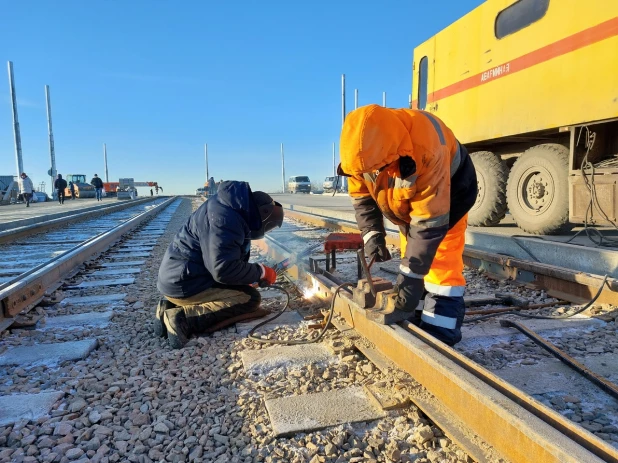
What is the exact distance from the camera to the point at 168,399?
222 cm

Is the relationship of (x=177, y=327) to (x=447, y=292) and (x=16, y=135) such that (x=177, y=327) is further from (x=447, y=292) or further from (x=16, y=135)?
(x=16, y=135)

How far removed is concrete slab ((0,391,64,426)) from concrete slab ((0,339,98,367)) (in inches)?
19.5

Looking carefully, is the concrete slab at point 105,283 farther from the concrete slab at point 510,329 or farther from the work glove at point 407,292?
the concrete slab at point 510,329

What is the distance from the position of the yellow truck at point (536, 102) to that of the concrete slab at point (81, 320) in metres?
5.28

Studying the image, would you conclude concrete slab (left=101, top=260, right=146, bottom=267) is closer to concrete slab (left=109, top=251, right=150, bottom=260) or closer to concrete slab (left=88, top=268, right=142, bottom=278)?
concrete slab (left=88, top=268, right=142, bottom=278)

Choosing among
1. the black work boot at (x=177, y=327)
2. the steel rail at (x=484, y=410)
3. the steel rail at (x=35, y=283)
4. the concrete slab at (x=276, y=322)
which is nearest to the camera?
the steel rail at (x=484, y=410)

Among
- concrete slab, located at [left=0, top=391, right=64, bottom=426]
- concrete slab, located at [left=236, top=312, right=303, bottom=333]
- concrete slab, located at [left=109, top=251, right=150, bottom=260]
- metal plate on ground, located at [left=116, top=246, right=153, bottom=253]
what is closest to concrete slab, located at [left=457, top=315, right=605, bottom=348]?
concrete slab, located at [left=236, top=312, right=303, bottom=333]

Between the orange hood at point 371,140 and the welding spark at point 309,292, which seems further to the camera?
the welding spark at point 309,292

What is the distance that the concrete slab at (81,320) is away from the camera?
3510mm

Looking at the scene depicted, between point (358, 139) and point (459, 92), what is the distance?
587 centimetres

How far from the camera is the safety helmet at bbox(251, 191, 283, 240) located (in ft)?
10.5

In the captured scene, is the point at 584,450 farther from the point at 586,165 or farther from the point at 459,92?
the point at 459,92

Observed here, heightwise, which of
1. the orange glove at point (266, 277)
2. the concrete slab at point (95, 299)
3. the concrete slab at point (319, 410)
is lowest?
the concrete slab at point (95, 299)


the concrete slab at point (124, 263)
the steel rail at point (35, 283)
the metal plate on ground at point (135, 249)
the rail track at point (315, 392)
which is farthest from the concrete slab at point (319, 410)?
the metal plate on ground at point (135, 249)
